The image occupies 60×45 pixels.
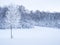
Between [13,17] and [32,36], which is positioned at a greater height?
[13,17]

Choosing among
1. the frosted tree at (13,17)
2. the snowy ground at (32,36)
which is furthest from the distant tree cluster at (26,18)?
the snowy ground at (32,36)

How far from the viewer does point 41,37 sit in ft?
7.20

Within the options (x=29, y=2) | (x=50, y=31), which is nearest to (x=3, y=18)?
(x=29, y=2)

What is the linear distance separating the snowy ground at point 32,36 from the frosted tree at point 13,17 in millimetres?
118

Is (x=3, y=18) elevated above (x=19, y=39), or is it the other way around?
(x=3, y=18)

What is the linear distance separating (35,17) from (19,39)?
1.86 feet

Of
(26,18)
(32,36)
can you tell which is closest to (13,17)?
(26,18)

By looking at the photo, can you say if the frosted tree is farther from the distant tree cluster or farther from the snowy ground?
the snowy ground

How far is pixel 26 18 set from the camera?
214cm

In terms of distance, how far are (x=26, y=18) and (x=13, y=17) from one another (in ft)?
0.91

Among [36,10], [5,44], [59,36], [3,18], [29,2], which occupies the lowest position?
[5,44]

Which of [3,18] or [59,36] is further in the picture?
[59,36]

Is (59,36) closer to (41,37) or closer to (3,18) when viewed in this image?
(41,37)

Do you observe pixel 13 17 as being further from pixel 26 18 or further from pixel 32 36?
pixel 32 36
